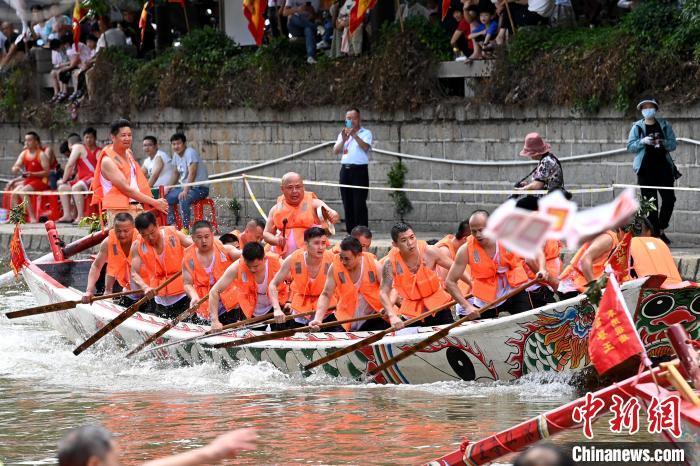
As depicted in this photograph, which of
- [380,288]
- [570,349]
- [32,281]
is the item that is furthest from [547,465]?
[32,281]

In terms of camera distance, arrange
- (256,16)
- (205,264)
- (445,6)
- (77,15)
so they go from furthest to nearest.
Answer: (77,15)
(256,16)
(445,6)
(205,264)

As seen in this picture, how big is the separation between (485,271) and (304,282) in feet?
5.22

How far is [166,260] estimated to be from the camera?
44.2 feet

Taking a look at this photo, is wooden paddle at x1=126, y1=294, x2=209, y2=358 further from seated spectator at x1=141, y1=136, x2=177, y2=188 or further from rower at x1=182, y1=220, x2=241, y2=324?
seated spectator at x1=141, y1=136, x2=177, y2=188

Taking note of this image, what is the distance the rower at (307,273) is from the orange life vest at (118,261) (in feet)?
6.67

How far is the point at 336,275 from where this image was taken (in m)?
11.9

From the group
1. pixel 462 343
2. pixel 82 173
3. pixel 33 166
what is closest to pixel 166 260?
pixel 462 343

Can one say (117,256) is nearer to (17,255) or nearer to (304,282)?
(17,255)

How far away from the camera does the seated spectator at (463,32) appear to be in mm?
18016

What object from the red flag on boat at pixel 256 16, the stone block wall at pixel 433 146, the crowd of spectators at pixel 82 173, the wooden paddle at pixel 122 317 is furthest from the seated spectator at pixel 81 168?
the wooden paddle at pixel 122 317

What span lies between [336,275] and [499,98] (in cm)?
663

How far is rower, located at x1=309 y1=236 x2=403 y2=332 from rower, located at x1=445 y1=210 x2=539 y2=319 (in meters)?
0.72

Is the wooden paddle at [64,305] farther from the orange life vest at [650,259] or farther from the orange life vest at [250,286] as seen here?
the orange life vest at [650,259]

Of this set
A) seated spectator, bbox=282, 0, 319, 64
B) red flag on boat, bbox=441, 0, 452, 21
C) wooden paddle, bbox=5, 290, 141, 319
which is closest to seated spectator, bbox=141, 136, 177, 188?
seated spectator, bbox=282, 0, 319, 64
